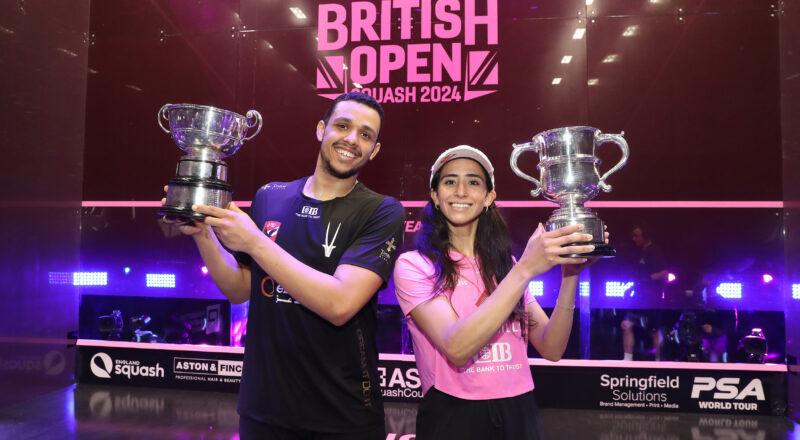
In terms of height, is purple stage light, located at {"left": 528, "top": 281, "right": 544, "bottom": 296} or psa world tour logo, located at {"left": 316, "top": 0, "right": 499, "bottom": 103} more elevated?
psa world tour logo, located at {"left": 316, "top": 0, "right": 499, "bottom": 103}

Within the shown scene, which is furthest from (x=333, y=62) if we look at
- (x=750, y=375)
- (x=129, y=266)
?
(x=750, y=375)

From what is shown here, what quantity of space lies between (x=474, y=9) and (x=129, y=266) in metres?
4.25

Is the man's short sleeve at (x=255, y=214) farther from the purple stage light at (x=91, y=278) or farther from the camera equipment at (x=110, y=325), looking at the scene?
the purple stage light at (x=91, y=278)

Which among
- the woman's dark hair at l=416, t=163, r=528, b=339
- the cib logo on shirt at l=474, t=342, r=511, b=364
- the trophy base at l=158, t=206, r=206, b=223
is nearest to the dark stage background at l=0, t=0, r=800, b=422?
the woman's dark hair at l=416, t=163, r=528, b=339

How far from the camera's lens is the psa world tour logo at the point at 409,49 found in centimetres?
459

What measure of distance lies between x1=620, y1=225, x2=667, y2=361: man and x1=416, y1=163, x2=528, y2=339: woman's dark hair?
10.1 ft

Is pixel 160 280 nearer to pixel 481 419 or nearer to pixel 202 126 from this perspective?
pixel 202 126

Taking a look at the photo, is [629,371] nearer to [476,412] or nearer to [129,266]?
[476,412]

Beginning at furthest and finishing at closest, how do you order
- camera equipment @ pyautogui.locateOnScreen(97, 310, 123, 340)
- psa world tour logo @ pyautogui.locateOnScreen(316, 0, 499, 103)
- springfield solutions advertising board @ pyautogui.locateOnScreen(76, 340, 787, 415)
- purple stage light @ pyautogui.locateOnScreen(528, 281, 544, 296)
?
camera equipment @ pyautogui.locateOnScreen(97, 310, 123, 340) → psa world tour logo @ pyautogui.locateOnScreen(316, 0, 499, 103) → purple stage light @ pyautogui.locateOnScreen(528, 281, 544, 296) → springfield solutions advertising board @ pyautogui.locateOnScreen(76, 340, 787, 415)

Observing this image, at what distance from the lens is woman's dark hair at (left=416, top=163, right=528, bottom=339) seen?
1654mm

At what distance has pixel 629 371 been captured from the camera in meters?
4.25

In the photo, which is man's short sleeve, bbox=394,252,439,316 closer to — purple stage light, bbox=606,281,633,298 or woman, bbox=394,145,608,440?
woman, bbox=394,145,608,440

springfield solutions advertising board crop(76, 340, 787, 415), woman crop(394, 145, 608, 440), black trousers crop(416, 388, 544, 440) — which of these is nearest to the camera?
woman crop(394, 145, 608, 440)

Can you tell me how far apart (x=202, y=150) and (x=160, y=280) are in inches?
147
